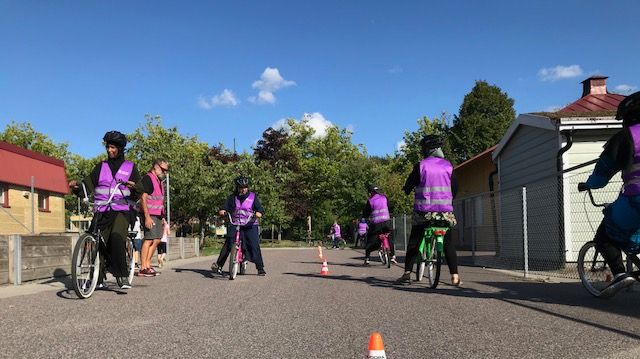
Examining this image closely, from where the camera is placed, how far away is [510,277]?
9.64 meters

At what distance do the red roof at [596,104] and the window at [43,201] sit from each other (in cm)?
2410

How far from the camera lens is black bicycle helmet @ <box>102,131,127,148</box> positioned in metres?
7.26

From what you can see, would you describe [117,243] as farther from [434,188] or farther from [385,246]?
[385,246]

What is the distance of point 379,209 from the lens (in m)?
12.8

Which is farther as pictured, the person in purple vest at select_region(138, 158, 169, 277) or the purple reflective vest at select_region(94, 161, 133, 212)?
the person in purple vest at select_region(138, 158, 169, 277)

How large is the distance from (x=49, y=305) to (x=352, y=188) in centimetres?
4067

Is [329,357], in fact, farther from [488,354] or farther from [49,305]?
[49,305]

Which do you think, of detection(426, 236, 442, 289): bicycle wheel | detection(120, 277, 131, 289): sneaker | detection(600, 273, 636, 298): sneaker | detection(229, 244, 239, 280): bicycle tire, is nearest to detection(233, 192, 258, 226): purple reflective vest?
detection(229, 244, 239, 280): bicycle tire

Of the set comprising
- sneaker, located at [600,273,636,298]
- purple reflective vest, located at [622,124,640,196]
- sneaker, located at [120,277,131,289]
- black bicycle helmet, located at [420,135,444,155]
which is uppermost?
black bicycle helmet, located at [420,135,444,155]

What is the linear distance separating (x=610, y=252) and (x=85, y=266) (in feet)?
19.7

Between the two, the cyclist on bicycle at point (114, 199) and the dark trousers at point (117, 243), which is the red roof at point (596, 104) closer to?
the cyclist on bicycle at point (114, 199)

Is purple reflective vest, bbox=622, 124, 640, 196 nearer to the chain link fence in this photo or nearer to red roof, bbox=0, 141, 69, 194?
the chain link fence

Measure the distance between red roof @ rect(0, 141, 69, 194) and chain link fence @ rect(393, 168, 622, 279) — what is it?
1976 cm

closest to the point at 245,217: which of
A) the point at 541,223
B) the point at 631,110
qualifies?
the point at 541,223
